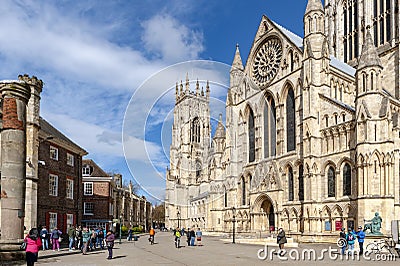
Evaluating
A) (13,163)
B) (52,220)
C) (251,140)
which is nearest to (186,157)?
(251,140)

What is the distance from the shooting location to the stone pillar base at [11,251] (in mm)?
18109

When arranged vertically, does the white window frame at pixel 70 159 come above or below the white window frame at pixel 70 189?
above

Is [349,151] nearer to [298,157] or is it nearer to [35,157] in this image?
[298,157]

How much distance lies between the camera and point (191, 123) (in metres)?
117

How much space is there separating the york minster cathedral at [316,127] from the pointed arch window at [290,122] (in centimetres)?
12

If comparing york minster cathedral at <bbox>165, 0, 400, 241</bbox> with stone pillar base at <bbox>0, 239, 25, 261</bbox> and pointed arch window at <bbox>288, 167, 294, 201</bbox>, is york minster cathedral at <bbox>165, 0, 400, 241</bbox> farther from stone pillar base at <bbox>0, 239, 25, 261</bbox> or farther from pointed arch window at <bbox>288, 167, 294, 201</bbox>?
stone pillar base at <bbox>0, 239, 25, 261</bbox>

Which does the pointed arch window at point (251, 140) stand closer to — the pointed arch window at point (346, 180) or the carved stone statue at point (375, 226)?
the pointed arch window at point (346, 180)

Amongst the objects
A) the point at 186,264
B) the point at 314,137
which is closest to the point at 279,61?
the point at 314,137

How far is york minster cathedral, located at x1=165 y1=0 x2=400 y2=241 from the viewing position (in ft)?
129

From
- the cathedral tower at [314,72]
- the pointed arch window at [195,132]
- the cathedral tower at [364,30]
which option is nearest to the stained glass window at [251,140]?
the cathedral tower at [314,72]

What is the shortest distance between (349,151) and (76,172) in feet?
90.1

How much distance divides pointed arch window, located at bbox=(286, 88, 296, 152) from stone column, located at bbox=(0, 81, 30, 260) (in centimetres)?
3610

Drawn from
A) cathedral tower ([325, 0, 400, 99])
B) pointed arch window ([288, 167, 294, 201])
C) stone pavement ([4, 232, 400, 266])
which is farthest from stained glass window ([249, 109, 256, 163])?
stone pavement ([4, 232, 400, 266])

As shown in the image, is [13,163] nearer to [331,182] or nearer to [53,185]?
[53,185]
